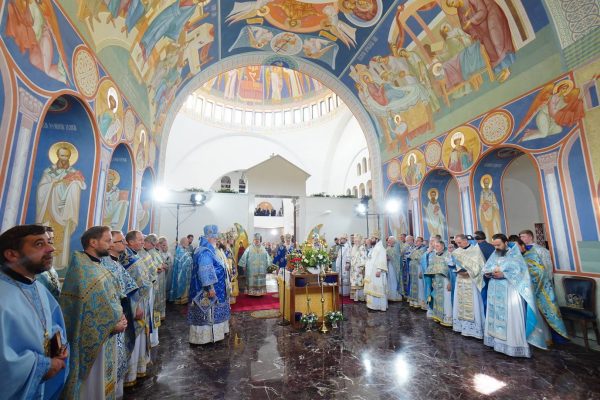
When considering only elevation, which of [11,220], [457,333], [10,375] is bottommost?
[457,333]

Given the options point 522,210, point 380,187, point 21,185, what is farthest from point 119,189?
point 522,210

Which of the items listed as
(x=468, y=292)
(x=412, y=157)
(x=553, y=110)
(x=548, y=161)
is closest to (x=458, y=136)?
(x=412, y=157)

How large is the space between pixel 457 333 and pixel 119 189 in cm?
872

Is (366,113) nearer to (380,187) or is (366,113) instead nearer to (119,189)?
(380,187)

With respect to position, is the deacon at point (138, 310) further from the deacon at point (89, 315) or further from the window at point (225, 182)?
the window at point (225, 182)

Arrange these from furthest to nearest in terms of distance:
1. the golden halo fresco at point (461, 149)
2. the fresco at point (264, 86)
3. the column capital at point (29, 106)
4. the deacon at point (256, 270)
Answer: the fresco at point (264, 86)
the deacon at point (256, 270)
the golden halo fresco at point (461, 149)
the column capital at point (29, 106)

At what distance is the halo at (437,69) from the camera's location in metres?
8.71

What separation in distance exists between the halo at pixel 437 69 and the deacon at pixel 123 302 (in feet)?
31.5

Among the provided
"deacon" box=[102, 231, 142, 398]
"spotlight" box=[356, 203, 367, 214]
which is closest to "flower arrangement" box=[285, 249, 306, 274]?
"deacon" box=[102, 231, 142, 398]

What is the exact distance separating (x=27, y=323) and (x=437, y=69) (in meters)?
10.5

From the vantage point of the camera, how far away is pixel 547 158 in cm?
616

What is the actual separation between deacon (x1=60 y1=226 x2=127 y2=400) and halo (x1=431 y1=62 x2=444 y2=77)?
976cm

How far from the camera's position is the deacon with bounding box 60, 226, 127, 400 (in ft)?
7.84

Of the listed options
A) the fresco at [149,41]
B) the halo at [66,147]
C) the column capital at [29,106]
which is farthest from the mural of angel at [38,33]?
the halo at [66,147]
